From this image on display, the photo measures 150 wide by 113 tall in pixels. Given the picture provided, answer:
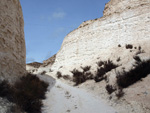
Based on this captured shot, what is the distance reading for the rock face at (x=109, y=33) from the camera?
1163 cm

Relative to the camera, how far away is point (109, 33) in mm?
13352

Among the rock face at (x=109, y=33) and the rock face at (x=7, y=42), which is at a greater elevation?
the rock face at (x=109, y=33)

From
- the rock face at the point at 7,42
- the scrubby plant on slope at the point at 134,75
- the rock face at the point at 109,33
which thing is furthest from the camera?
the rock face at the point at 109,33

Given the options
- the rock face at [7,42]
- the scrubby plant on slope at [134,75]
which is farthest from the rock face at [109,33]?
the rock face at [7,42]

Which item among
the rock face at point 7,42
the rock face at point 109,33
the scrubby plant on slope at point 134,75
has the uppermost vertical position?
the rock face at point 109,33

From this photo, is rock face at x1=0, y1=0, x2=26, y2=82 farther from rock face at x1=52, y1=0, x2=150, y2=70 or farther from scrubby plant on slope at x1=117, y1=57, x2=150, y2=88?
rock face at x1=52, y1=0, x2=150, y2=70

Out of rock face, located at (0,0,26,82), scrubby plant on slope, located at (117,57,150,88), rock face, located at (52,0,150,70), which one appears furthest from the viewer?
rock face, located at (52,0,150,70)

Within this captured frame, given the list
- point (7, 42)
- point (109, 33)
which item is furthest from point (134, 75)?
point (109, 33)

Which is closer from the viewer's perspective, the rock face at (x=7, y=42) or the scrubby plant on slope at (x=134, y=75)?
the rock face at (x=7, y=42)

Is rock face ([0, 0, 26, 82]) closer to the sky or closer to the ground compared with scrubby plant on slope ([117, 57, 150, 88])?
closer to the sky

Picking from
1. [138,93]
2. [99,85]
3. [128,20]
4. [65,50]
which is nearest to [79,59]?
[65,50]

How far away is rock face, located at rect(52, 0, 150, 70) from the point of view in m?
11.6

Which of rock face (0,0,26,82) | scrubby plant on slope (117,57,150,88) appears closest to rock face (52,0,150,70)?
scrubby plant on slope (117,57,150,88)

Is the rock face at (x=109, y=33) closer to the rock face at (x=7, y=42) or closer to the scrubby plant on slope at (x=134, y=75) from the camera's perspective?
the scrubby plant on slope at (x=134, y=75)
